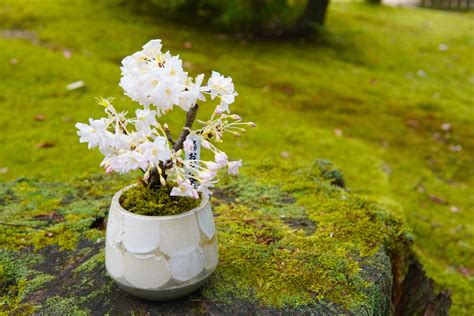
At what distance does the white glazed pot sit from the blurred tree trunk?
7.26m

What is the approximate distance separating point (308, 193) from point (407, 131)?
3616 mm

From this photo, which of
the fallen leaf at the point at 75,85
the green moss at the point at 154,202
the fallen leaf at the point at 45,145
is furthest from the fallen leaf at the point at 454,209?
the fallen leaf at the point at 75,85

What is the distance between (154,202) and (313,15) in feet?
24.2

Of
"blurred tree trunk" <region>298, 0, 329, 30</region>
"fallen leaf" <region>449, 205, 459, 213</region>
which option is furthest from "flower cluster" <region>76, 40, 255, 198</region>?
"blurred tree trunk" <region>298, 0, 329, 30</region>

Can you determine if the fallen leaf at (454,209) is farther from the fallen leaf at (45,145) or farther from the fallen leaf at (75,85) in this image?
the fallen leaf at (75,85)

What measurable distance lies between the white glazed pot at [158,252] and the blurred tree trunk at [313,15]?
286 inches

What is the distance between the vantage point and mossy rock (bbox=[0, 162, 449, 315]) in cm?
181

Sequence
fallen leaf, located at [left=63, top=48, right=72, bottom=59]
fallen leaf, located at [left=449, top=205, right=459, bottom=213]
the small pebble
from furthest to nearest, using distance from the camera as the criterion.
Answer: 1. the small pebble
2. fallen leaf, located at [left=63, top=48, right=72, bottom=59]
3. fallen leaf, located at [left=449, top=205, right=459, bottom=213]

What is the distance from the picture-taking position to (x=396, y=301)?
8.59 feet

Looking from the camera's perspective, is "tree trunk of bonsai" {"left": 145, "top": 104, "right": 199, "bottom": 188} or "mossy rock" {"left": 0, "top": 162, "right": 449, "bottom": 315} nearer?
"tree trunk of bonsai" {"left": 145, "top": 104, "right": 199, "bottom": 188}

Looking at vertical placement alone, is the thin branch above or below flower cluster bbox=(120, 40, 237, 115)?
below

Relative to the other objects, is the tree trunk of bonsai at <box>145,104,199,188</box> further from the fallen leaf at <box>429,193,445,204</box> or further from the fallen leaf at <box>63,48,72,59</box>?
the fallen leaf at <box>63,48,72,59</box>

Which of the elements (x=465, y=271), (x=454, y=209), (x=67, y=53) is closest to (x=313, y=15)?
(x=67, y=53)

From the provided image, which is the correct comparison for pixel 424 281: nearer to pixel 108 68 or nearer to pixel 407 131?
pixel 407 131
